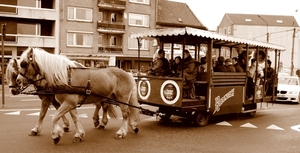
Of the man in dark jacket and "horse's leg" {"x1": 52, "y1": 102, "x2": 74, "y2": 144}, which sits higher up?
the man in dark jacket

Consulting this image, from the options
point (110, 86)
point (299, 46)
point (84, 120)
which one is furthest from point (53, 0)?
point (299, 46)

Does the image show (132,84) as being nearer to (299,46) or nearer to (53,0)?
(53,0)

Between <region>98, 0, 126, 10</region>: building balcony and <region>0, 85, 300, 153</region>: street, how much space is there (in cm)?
2700

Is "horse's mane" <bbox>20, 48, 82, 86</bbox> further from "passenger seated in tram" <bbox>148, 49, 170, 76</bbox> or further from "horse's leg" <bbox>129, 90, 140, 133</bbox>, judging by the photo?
"passenger seated in tram" <bbox>148, 49, 170, 76</bbox>

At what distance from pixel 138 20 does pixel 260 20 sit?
3372cm

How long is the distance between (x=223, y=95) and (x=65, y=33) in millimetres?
27396

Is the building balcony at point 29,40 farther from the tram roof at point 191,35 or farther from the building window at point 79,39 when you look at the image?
the tram roof at point 191,35

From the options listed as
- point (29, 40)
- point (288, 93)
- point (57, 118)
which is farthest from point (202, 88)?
point (29, 40)

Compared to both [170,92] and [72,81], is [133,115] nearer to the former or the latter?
[170,92]

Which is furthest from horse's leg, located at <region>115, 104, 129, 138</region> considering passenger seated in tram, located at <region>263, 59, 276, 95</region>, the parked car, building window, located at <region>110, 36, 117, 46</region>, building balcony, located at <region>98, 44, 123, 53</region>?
building window, located at <region>110, 36, 117, 46</region>

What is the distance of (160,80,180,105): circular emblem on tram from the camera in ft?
30.2

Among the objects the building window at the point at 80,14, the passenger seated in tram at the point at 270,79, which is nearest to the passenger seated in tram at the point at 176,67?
the passenger seated in tram at the point at 270,79

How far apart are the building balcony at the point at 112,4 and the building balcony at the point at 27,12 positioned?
A: 5.43m

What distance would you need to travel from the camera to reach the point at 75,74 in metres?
7.64
